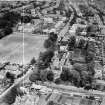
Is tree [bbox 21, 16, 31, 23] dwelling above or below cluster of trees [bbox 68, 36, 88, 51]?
above

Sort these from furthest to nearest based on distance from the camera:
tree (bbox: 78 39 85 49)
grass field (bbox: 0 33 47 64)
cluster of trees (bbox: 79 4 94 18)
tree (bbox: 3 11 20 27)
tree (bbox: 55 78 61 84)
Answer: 1. cluster of trees (bbox: 79 4 94 18)
2. tree (bbox: 3 11 20 27)
3. tree (bbox: 78 39 85 49)
4. grass field (bbox: 0 33 47 64)
5. tree (bbox: 55 78 61 84)

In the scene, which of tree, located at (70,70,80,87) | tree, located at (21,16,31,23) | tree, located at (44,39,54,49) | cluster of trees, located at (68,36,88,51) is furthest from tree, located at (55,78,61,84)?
tree, located at (21,16,31,23)

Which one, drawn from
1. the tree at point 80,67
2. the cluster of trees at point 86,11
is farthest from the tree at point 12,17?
the tree at point 80,67

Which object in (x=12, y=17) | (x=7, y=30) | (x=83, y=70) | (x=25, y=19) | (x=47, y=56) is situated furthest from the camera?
(x=12, y=17)

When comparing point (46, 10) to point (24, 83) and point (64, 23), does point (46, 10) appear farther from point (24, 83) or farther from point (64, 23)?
point (24, 83)

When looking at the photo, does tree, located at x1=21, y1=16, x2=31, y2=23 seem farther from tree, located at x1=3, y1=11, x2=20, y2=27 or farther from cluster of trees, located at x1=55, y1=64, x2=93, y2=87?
cluster of trees, located at x1=55, y1=64, x2=93, y2=87

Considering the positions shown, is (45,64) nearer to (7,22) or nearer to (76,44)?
(76,44)

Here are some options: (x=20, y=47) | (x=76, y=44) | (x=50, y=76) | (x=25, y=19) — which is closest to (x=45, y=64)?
(x=50, y=76)

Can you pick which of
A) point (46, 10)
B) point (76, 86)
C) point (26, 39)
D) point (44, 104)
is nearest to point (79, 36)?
point (26, 39)
